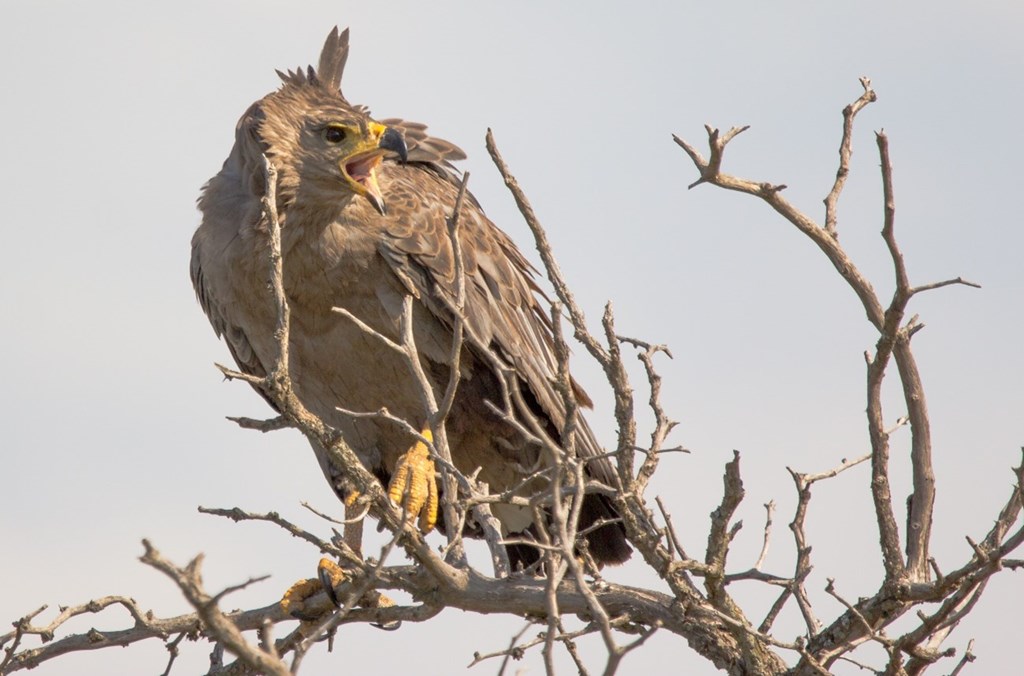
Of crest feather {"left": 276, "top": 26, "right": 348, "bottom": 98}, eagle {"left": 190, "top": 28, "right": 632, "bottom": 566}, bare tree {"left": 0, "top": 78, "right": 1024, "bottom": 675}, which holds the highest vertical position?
crest feather {"left": 276, "top": 26, "right": 348, "bottom": 98}

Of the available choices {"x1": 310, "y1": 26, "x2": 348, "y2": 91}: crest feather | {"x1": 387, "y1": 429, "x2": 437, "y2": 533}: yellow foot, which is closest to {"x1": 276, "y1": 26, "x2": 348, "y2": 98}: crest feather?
{"x1": 310, "y1": 26, "x2": 348, "y2": 91}: crest feather

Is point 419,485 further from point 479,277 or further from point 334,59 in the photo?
point 334,59

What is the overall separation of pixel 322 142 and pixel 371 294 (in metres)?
0.71

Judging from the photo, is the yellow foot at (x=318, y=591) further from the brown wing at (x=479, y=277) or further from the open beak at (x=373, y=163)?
the open beak at (x=373, y=163)

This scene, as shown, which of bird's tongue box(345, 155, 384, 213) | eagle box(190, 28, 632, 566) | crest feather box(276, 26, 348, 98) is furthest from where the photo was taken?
crest feather box(276, 26, 348, 98)

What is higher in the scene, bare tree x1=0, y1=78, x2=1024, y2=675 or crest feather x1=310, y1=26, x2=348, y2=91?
crest feather x1=310, y1=26, x2=348, y2=91

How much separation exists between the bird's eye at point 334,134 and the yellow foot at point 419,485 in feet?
4.19

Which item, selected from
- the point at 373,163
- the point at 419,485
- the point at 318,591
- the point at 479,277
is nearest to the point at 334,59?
the point at 373,163

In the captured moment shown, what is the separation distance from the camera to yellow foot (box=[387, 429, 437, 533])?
5.29 m

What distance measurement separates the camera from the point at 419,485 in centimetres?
541

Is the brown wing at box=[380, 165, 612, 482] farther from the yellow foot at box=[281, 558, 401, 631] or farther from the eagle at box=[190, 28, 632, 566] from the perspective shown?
the yellow foot at box=[281, 558, 401, 631]

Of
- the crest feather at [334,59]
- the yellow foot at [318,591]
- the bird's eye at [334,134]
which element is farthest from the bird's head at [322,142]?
the yellow foot at [318,591]

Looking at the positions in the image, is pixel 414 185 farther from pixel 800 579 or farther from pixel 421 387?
pixel 800 579

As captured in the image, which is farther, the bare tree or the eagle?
the eagle
